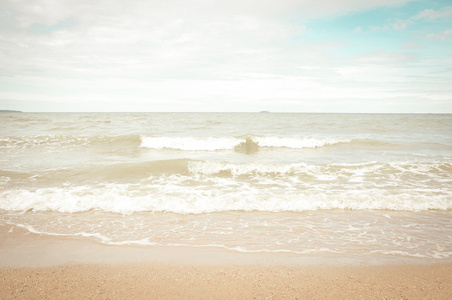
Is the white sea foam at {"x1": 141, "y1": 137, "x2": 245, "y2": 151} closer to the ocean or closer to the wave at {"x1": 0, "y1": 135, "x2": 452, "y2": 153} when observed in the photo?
the wave at {"x1": 0, "y1": 135, "x2": 452, "y2": 153}

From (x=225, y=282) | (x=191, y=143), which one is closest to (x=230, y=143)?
(x=191, y=143)

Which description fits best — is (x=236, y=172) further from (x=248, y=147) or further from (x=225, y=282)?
(x=248, y=147)

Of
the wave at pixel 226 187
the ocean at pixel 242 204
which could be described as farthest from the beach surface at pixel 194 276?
the wave at pixel 226 187

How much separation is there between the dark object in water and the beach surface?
1103cm

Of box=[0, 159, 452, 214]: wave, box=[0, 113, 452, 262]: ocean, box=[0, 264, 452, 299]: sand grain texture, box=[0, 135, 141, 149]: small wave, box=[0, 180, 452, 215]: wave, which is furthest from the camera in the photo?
box=[0, 135, 141, 149]: small wave

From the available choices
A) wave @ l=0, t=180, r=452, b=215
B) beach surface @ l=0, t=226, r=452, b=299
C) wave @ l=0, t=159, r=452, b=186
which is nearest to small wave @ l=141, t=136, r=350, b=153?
wave @ l=0, t=159, r=452, b=186

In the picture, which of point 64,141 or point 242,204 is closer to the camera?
point 242,204

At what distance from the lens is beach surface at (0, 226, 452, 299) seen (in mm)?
3158

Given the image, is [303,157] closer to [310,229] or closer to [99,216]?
[310,229]

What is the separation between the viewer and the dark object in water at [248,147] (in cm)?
1523

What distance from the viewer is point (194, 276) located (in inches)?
139

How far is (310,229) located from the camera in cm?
506

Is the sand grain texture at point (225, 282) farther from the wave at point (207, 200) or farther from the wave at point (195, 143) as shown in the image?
the wave at point (195, 143)

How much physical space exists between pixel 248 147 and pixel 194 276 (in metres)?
13.1
